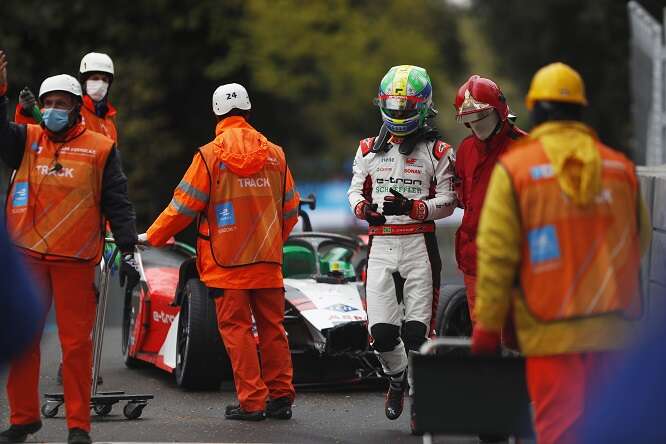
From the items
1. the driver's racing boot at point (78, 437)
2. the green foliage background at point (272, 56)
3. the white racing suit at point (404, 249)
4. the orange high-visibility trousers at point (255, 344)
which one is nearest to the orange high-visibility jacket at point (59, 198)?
the driver's racing boot at point (78, 437)

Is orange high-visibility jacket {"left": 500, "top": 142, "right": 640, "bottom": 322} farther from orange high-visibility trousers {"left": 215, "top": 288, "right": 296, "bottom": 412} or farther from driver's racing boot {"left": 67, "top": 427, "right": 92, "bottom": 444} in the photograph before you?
orange high-visibility trousers {"left": 215, "top": 288, "right": 296, "bottom": 412}

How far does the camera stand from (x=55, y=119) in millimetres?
7508

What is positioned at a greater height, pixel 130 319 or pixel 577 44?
pixel 577 44

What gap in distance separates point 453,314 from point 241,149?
92.4 inches

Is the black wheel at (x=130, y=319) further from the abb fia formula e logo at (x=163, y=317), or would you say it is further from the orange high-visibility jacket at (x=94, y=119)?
the orange high-visibility jacket at (x=94, y=119)

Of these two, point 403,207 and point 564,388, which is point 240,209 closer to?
point 403,207

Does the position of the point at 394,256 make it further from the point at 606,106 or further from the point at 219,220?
the point at 606,106

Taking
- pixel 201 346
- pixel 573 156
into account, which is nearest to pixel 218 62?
pixel 201 346

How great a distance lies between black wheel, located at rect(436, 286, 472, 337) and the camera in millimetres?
10258

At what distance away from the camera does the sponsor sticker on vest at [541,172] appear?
5.65 metres

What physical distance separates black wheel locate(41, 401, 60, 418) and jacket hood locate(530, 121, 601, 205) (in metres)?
4.14

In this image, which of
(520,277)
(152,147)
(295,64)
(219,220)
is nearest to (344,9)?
(295,64)

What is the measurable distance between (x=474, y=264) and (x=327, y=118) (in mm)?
46444

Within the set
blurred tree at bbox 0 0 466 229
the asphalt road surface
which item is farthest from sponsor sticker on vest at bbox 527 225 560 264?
blurred tree at bbox 0 0 466 229
